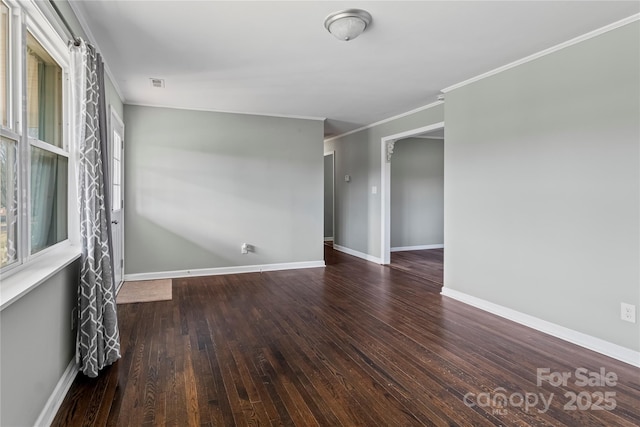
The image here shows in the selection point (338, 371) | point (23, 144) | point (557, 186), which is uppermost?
point (23, 144)

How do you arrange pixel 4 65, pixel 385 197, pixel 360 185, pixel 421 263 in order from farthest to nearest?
pixel 360 185
pixel 421 263
pixel 385 197
pixel 4 65

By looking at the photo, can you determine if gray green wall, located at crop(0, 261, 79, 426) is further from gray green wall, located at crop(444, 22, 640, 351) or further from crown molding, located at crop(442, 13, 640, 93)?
crown molding, located at crop(442, 13, 640, 93)

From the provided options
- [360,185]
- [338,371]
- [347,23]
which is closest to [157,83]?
[347,23]

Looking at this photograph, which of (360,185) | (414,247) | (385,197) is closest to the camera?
(385,197)

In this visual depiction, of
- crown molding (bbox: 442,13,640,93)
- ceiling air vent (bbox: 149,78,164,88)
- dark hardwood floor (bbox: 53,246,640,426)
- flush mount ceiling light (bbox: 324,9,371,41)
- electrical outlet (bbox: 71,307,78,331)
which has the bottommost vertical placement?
dark hardwood floor (bbox: 53,246,640,426)

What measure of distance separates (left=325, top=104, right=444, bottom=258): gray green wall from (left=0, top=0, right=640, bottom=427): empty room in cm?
126

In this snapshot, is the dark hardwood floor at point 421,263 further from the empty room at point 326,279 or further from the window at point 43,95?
the window at point 43,95

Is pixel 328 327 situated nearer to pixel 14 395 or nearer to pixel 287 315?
pixel 287 315

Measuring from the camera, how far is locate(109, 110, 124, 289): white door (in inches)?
167

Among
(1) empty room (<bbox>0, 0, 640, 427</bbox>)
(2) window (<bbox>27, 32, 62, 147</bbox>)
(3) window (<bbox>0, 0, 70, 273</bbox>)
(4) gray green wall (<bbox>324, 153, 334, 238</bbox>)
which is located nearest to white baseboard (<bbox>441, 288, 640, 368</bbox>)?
(1) empty room (<bbox>0, 0, 640, 427</bbox>)

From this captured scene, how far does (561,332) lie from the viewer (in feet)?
10.1

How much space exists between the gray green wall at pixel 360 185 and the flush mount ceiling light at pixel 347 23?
2.89m

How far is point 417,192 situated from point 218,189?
4.47 m

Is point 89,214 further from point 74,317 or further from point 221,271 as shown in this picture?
point 221,271
